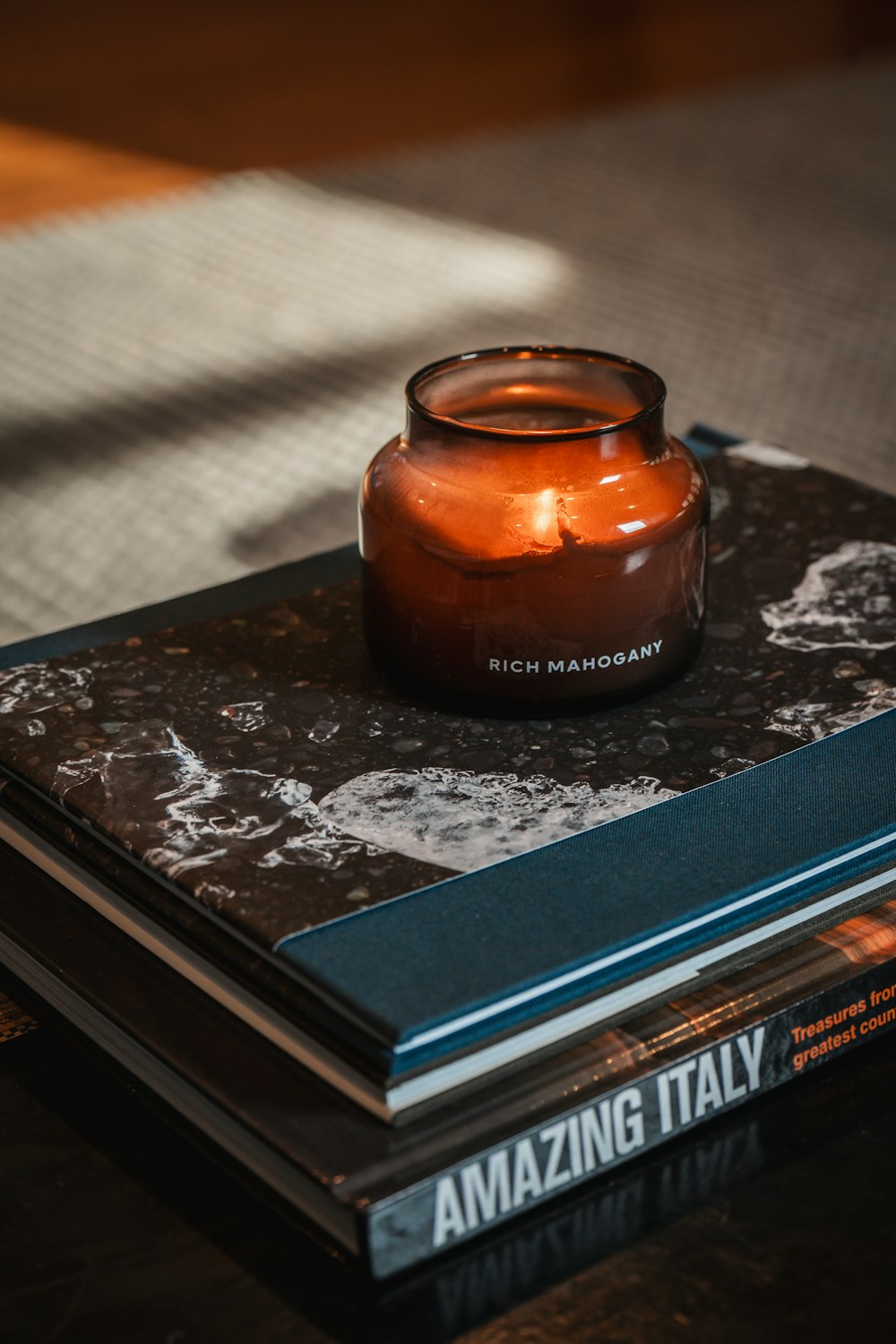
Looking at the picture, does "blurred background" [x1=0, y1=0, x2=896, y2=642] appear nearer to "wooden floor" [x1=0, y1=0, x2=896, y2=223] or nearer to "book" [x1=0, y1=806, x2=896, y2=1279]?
"wooden floor" [x1=0, y1=0, x2=896, y2=223]

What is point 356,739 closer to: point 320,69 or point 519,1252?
point 519,1252

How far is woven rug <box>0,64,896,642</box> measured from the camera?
2.90 feet

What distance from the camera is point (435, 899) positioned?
0.37m

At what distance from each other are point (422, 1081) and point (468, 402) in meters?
0.22

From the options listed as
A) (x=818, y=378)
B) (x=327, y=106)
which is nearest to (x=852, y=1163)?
(x=818, y=378)

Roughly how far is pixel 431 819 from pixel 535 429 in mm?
143

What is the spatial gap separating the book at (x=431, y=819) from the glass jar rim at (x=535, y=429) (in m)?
0.08

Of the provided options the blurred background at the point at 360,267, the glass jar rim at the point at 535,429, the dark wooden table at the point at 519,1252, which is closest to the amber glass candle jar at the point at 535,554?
the glass jar rim at the point at 535,429

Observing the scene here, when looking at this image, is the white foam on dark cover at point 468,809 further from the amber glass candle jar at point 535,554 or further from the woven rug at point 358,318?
the woven rug at point 358,318

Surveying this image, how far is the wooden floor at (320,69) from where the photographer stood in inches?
76.7

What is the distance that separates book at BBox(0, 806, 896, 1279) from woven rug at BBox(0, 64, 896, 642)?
0.39 m

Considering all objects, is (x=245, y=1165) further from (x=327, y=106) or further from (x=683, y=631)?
(x=327, y=106)

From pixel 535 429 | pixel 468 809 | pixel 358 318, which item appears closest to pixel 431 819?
pixel 468 809

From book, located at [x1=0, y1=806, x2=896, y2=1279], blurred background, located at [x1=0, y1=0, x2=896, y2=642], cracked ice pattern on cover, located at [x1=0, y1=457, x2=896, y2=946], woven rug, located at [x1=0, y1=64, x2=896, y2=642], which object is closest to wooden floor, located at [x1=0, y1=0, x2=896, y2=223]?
blurred background, located at [x1=0, y1=0, x2=896, y2=642]
